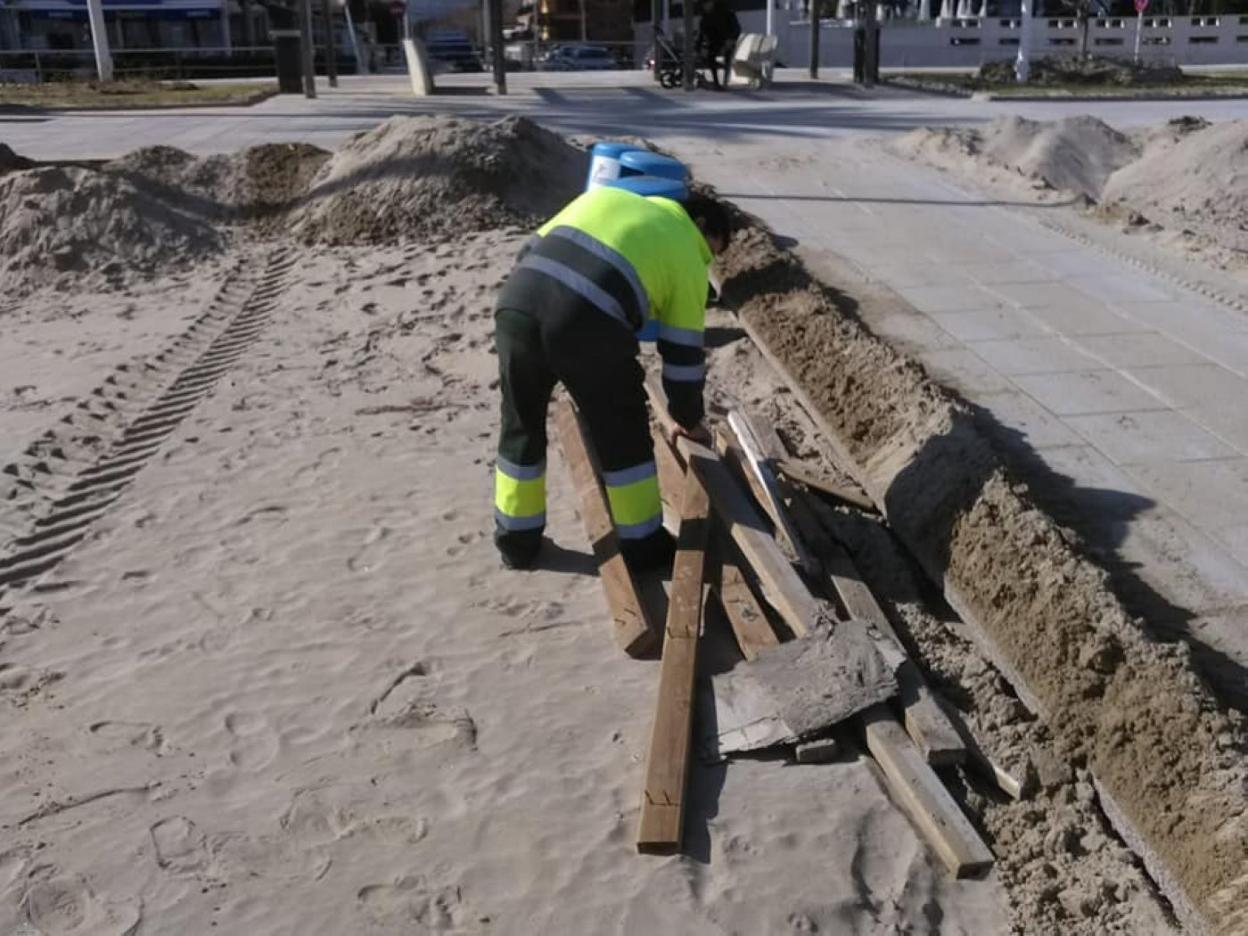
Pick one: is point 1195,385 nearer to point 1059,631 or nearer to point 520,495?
point 1059,631

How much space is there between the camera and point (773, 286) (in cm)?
845

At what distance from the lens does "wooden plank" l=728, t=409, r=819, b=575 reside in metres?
4.94

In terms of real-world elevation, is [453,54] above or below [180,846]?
above

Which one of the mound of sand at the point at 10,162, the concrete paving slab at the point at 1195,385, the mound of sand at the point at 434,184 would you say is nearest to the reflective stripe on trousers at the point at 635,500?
the concrete paving slab at the point at 1195,385

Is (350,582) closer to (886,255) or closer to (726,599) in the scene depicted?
(726,599)

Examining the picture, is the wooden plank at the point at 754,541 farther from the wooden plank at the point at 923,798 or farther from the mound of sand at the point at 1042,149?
the mound of sand at the point at 1042,149

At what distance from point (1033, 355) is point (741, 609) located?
11.0 ft

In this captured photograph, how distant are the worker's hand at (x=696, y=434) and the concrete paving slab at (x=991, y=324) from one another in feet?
9.08

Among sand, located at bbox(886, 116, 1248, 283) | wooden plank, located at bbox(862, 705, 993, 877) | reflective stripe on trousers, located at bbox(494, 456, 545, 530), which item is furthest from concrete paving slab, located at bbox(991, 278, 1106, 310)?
wooden plank, located at bbox(862, 705, 993, 877)

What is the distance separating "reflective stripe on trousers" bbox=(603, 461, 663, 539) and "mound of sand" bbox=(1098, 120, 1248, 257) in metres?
8.55

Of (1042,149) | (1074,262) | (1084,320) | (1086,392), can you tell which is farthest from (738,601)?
(1042,149)

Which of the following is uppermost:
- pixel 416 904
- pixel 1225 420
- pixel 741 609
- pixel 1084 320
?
pixel 1084 320

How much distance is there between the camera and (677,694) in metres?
4.18

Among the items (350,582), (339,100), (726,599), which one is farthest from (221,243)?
(339,100)
